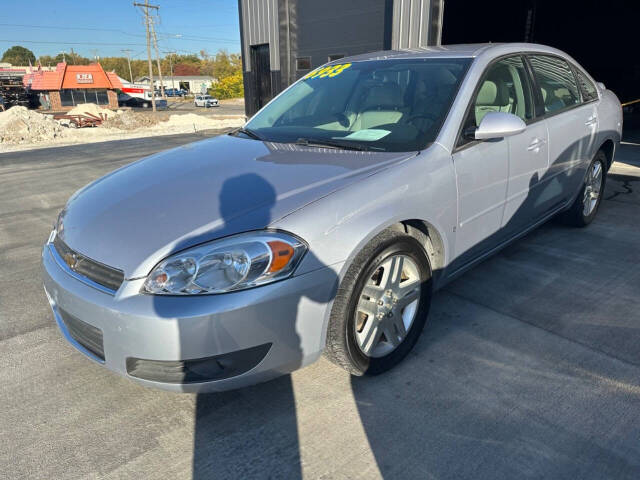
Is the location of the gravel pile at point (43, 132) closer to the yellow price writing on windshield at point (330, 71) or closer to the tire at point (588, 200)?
the yellow price writing on windshield at point (330, 71)

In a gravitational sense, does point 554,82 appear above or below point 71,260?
above

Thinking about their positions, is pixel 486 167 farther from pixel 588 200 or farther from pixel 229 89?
pixel 229 89

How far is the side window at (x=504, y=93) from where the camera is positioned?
288 cm

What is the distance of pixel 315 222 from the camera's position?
1.95 meters

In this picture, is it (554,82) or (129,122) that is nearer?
(554,82)

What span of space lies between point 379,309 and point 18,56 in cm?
13999

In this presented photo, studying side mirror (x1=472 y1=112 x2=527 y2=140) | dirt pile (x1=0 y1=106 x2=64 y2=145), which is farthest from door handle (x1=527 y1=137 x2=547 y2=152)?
dirt pile (x1=0 y1=106 x2=64 y2=145)

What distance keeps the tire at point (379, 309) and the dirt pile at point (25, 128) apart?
1757cm

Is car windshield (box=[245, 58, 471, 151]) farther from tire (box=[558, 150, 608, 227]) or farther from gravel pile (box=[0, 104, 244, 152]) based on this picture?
gravel pile (box=[0, 104, 244, 152])

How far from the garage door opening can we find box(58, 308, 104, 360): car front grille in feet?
50.4

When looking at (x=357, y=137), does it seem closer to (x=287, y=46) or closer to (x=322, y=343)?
(x=322, y=343)

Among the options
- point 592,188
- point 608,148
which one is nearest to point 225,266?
point 592,188

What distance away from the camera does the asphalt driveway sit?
1931 mm

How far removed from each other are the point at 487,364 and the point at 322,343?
3.43 feet
